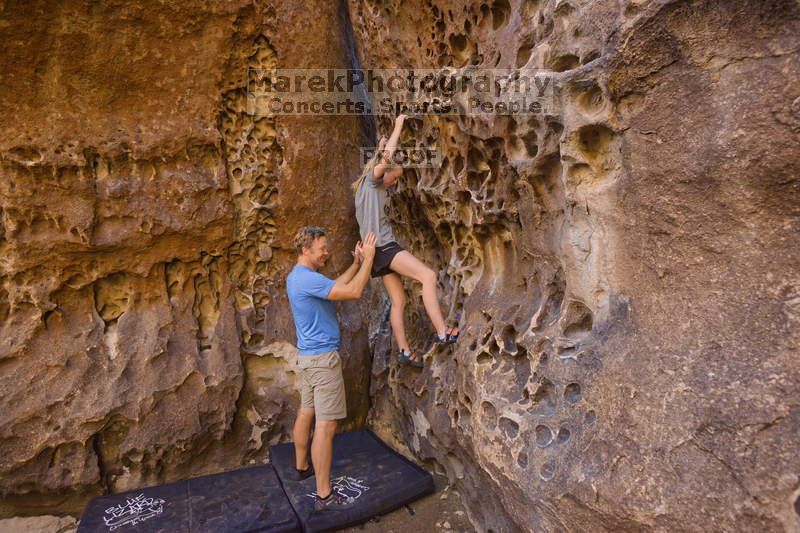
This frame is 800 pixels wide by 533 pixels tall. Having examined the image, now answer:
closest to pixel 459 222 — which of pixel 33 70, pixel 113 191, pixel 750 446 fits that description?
pixel 750 446

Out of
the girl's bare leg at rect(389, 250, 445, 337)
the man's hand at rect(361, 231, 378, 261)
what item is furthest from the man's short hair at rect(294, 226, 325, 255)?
the girl's bare leg at rect(389, 250, 445, 337)

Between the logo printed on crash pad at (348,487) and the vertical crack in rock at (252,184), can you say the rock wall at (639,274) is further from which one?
the vertical crack in rock at (252,184)

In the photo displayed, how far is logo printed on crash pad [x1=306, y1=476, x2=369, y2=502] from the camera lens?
3.37m

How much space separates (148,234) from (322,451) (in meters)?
1.89

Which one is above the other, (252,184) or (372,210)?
(252,184)

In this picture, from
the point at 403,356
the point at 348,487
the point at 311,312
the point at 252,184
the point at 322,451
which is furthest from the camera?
the point at 252,184

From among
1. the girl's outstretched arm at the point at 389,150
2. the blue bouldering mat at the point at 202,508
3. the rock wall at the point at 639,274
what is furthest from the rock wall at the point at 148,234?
the rock wall at the point at 639,274

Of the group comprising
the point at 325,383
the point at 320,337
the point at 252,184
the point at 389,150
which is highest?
the point at 389,150

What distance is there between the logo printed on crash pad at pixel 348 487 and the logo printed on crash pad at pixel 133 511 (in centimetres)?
92

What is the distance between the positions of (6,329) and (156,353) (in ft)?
2.97

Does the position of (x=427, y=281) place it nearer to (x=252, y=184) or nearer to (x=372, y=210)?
(x=372, y=210)

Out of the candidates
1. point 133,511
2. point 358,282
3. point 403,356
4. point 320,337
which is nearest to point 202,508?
point 133,511

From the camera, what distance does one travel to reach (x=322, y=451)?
3.26 meters

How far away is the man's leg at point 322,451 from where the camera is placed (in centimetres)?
325
